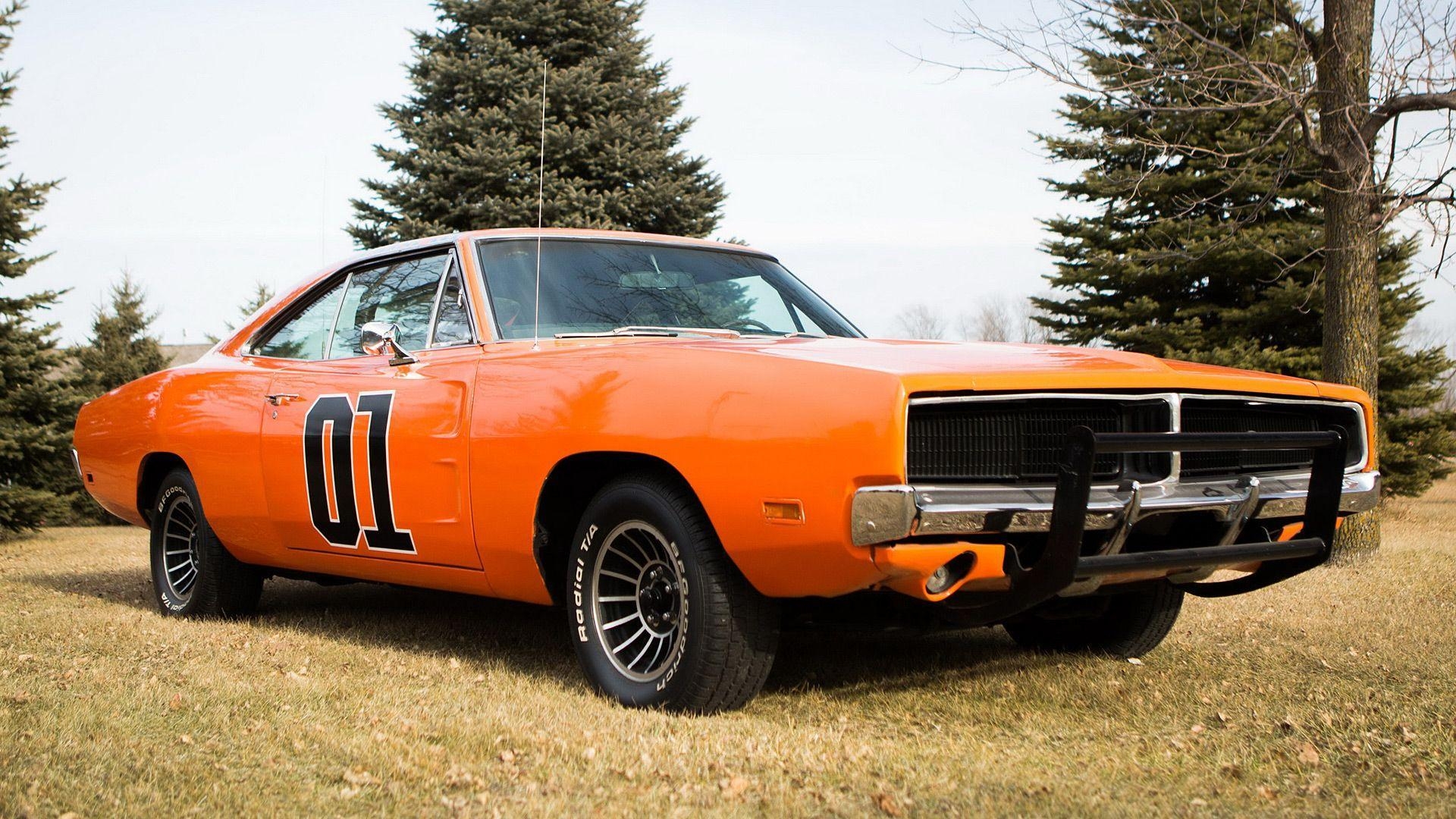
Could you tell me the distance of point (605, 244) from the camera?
17.0 ft

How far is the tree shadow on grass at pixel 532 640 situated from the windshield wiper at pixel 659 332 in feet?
3.65

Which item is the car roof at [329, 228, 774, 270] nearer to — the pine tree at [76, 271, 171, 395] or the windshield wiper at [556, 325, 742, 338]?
the windshield wiper at [556, 325, 742, 338]

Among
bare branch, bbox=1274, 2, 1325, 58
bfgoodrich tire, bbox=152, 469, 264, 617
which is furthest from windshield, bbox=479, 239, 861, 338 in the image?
bare branch, bbox=1274, 2, 1325, 58

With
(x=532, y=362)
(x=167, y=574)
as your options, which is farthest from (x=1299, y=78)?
(x=167, y=574)

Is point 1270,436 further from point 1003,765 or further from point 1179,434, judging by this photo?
point 1003,765

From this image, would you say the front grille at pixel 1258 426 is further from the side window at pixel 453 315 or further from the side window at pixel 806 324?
the side window at pixel 453 315

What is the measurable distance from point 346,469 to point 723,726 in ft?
6.60

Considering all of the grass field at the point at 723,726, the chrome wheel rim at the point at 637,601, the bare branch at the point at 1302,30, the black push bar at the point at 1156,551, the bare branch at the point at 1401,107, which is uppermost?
the bare branch at the point at 1302,30

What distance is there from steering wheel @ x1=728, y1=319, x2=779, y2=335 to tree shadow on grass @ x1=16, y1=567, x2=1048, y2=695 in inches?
45.8

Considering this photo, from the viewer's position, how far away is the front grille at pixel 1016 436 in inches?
139

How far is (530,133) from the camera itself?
17.7 metres

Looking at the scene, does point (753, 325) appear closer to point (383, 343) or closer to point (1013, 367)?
point (383, 343)

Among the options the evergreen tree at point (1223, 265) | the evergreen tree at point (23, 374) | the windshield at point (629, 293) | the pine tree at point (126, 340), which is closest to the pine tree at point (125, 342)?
the pine tree at point (126, 340)

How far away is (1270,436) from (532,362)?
228 cm
